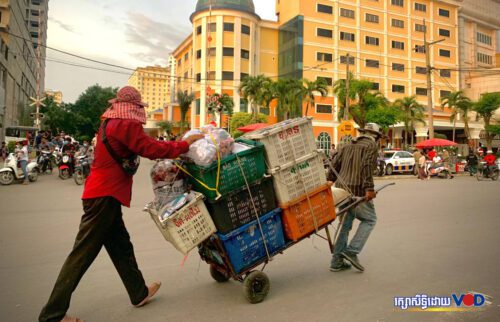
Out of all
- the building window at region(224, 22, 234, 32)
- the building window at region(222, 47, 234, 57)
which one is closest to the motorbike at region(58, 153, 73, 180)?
the building window at region(222, 47, 234, 57)

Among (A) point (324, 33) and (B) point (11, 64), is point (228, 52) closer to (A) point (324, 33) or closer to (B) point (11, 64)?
(A) point (324, 33)

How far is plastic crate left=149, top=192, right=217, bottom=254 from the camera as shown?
10.4 feet

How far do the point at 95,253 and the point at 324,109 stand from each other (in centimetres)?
4611

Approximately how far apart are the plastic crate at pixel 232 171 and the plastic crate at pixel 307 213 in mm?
494

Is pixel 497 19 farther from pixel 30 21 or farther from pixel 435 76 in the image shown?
pixel 30 21

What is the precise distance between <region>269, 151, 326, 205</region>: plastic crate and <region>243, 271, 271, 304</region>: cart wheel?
729mm

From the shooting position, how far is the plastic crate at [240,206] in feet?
11.0

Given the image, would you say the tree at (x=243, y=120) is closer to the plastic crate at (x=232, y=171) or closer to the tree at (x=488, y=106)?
the tree at (x=488, y=106)

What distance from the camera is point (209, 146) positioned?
3.29m

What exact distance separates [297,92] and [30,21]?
276 feet

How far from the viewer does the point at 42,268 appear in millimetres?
4738

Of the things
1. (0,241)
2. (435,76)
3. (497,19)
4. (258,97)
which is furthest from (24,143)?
(497,19)

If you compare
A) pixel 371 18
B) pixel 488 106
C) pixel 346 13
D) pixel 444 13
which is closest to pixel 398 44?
pixel 371 18

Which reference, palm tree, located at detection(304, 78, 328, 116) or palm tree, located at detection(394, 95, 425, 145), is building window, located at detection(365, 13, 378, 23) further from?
palm tree, located at detection(304, 78, 328, 116)
